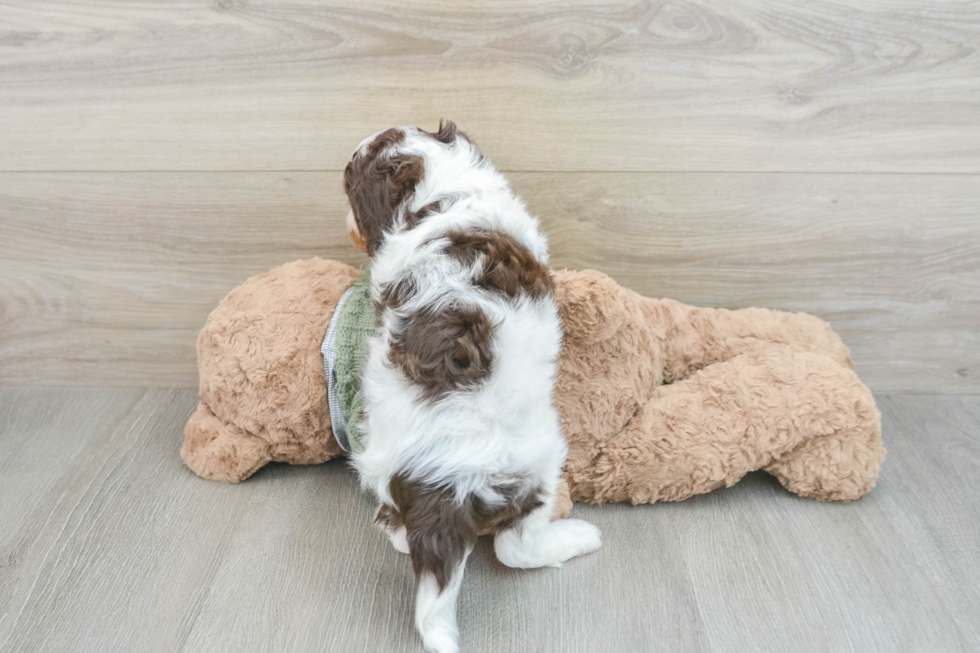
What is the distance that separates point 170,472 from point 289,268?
43cm

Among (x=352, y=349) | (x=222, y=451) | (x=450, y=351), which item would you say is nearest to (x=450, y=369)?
(x=450, y=351)

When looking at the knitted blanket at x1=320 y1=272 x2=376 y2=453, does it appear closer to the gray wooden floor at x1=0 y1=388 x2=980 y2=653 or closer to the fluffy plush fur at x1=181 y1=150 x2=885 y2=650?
the fluffy plush fur at x1=181 y1=150 x2=885 y2=650

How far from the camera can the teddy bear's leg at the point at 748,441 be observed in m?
1.11

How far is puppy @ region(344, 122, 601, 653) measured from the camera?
33.9 inches

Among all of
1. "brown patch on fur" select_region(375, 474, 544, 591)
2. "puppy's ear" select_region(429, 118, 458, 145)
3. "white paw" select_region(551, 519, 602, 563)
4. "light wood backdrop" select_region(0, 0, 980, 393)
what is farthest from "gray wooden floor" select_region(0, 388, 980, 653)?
"puppy's ear" select_region(429, 118, 458, 145)

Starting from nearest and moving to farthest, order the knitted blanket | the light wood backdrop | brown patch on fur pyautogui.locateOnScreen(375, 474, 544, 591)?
brown patch on fur pyautogui.locateOnScreen(375, 474, 544, 591)
the knitted blanket
the light wood backdrop

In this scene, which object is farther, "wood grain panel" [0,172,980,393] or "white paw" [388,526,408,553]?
"wood grain panel" [0,172,980,393]

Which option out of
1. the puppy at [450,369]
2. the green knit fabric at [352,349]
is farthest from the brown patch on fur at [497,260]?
the green knit fabric at [352,349]

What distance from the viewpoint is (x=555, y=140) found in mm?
1244

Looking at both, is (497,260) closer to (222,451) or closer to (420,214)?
(420,214)

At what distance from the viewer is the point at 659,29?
1.18 m

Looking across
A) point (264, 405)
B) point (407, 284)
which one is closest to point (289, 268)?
point (264, 405)

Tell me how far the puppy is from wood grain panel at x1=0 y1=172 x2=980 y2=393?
356 millimetres

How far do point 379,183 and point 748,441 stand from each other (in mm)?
720
